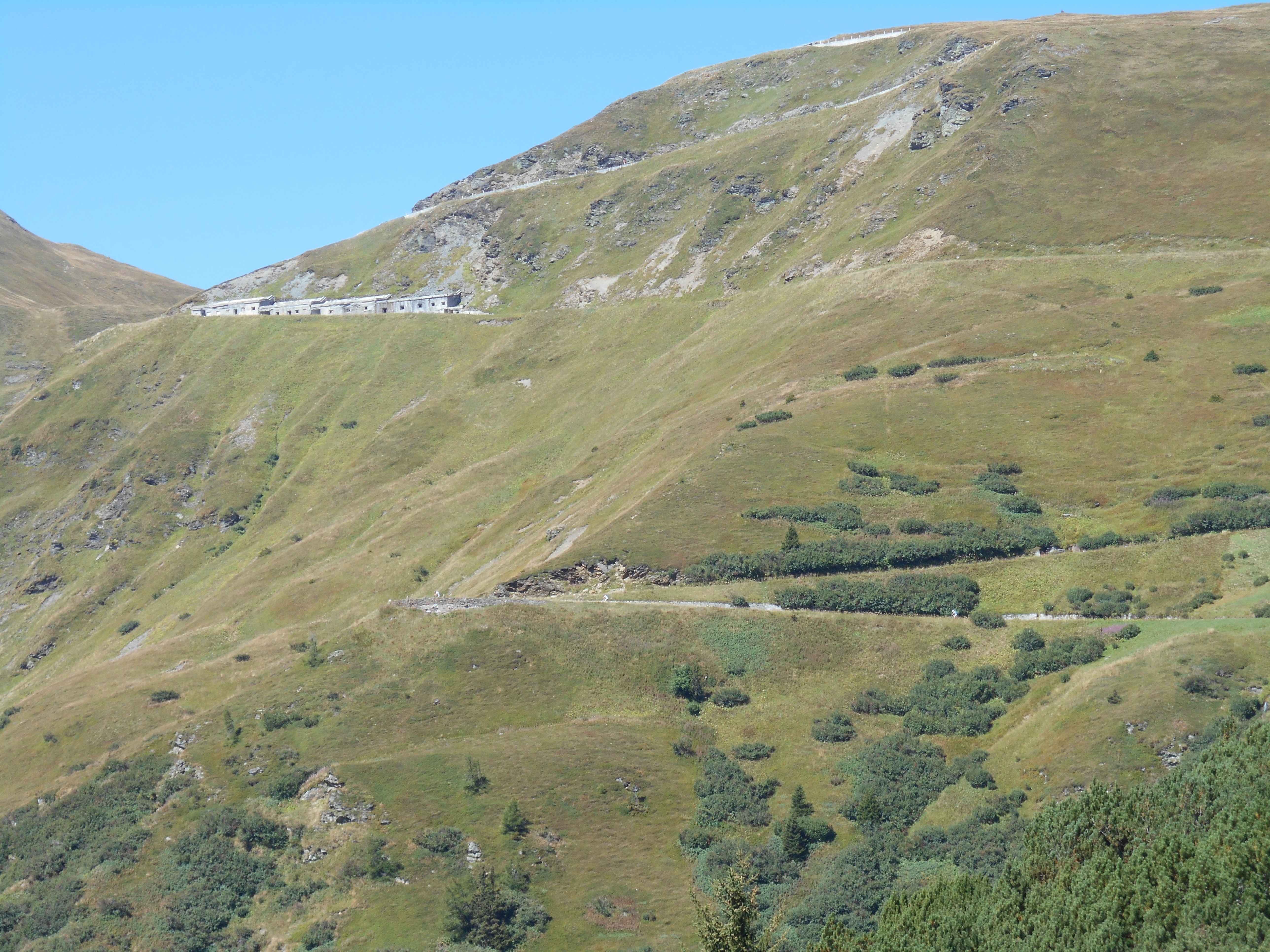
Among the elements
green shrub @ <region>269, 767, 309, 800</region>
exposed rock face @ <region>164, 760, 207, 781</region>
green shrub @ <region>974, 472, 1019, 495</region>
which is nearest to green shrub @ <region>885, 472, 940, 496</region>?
green shrub @ <region>974, 472, 1019, 495</region>

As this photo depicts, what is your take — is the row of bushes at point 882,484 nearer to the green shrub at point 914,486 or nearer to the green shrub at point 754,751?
the green shrub at point 914,486

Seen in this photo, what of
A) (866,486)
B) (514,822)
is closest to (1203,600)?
(866,486)

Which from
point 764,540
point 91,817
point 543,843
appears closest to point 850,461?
point 764,540

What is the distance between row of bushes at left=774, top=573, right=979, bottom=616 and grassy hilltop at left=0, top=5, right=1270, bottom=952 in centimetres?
133

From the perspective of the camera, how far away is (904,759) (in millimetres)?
66062

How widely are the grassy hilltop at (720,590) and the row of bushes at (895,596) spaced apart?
1333mm

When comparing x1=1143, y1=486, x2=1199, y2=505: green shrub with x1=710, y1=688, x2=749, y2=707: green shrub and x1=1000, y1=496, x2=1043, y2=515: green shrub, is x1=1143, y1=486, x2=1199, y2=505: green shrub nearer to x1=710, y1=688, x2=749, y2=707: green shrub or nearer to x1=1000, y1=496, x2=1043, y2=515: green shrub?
x1=1000, y1=496, x2=1043, y2=515: green shrub

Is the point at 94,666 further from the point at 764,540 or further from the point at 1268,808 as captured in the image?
the point at 1268,808

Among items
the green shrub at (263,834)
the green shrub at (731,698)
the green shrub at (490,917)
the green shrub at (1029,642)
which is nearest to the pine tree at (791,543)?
the green shrub at (731,698)

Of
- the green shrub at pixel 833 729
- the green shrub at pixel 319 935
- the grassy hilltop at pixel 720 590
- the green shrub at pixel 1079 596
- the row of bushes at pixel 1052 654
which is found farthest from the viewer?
the green shrub at pixel 1079 596

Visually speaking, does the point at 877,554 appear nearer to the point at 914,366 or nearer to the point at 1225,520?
the point at 1225,520

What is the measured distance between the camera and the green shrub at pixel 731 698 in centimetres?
7619

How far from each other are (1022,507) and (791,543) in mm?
19573

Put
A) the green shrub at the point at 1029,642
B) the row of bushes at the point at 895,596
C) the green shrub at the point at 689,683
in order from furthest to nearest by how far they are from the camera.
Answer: the row of bushes at the point at 895,596
the green shrub at the point at 689,683
the green shrub at the point at 1029,642
